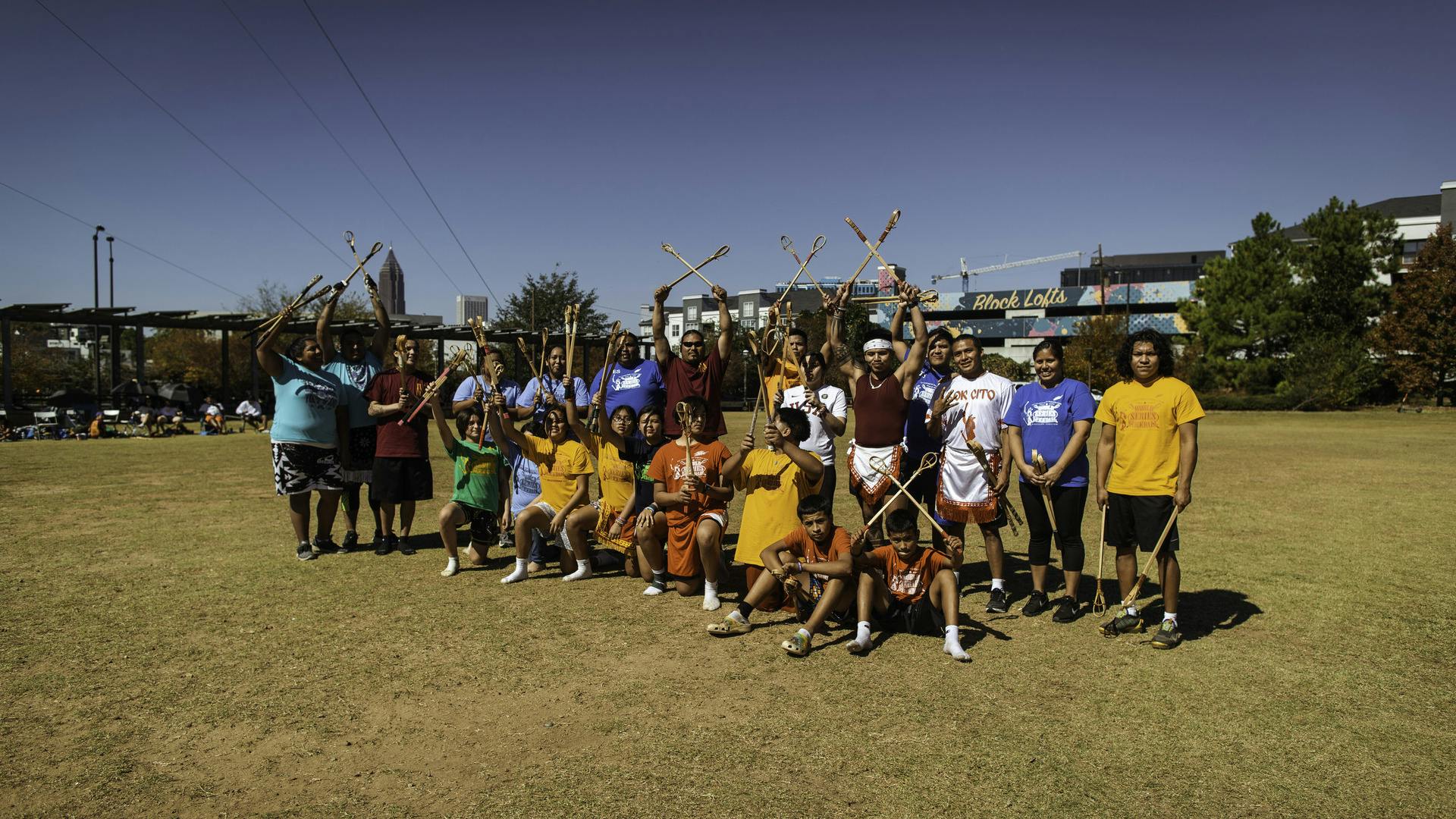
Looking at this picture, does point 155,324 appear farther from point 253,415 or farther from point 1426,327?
point 1426,327

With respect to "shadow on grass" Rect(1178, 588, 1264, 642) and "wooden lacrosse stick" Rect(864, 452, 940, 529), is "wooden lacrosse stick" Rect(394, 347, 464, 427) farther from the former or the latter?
"shadow on grass" Rect(1178, 588, 1264, 642)

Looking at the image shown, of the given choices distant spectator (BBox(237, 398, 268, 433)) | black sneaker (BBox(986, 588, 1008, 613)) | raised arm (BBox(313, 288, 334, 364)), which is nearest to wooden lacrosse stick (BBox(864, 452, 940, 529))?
black sneaker (BBox(986, 588, 1008, 613))

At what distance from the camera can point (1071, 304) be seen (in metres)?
76.9

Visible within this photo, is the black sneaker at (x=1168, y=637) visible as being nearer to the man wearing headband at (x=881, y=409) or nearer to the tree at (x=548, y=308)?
the man wearing headband at (x=881, y=409)

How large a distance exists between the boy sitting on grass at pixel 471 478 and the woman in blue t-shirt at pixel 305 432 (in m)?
0.96

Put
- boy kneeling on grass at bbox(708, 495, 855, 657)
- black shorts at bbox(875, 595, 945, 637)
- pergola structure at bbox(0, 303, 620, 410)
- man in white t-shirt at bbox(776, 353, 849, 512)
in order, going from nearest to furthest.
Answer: boy kneeling on grass at bbox(708, 495, 855, 657) → black shorts at bbox(875, 595, 945, 637) → man in white t-shirt at bbox(776, 353, 849, 512) → pergola structure at bbox(0, 303, 620, 410)

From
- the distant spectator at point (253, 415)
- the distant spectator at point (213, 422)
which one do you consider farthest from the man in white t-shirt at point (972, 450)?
the distant spectator at point (253, 415)

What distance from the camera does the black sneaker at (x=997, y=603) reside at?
20.7 feet

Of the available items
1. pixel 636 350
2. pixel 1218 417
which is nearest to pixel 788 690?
pixel 636 350

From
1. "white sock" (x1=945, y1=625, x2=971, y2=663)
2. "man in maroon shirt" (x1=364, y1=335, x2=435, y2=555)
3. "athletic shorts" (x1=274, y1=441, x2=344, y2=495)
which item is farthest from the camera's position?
"man in maroon shirt" (x1=364, y1=335, x2=435, y2=555)

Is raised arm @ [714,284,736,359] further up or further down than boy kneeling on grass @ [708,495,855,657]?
further up

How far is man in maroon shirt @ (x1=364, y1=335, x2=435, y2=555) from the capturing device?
26.4 ft

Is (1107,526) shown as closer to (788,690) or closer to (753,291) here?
(788,690)

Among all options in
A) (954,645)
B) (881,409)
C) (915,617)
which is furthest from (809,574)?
(881,409)
